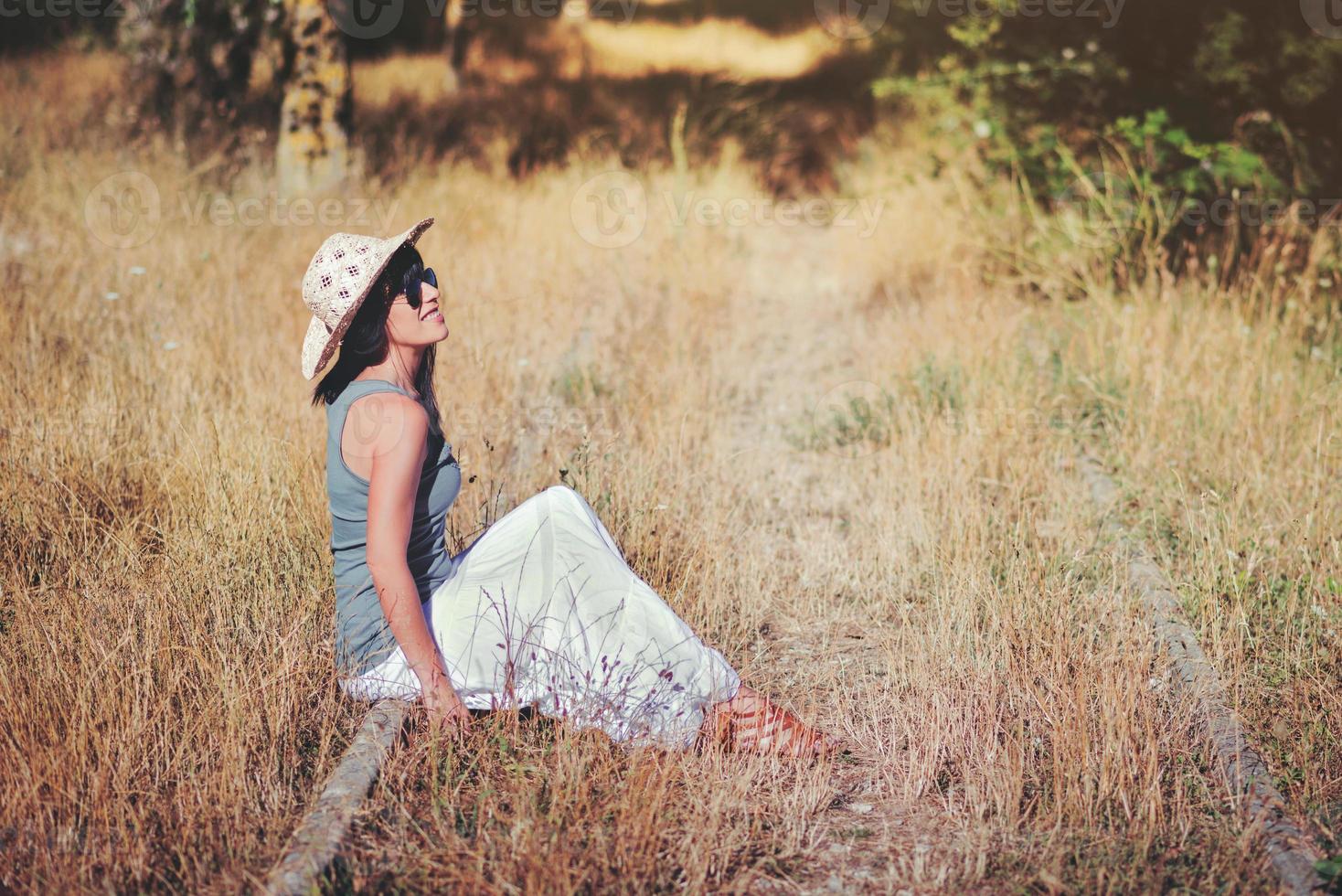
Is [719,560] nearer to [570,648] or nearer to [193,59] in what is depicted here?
[570,648]

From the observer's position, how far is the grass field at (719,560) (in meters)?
2.98

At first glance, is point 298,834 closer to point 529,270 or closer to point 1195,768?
point 1195,768

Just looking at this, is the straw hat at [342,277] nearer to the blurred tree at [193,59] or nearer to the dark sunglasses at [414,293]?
the dark sunglasses at [414,293]

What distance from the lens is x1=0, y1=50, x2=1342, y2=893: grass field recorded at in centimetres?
298

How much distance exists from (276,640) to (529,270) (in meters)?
Result: 4.85

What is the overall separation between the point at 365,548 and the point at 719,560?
1407mm

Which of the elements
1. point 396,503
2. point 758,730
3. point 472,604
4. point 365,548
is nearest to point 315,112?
point 365,548

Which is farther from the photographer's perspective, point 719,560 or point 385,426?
point 719,560

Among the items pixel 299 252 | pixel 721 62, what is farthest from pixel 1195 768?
pixel 721 62

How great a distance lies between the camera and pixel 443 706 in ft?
10.6

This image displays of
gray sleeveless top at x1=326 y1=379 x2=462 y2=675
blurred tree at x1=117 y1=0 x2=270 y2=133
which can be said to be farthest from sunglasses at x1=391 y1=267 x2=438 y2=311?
blurred tree at x1=117 y1=0 x2=270 y2=133

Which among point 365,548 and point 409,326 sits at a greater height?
point 409,326

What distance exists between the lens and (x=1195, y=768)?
3307 millimetres

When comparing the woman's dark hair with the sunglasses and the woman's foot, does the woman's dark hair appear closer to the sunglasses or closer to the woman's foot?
the sunglasses
